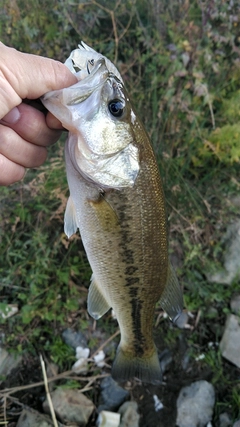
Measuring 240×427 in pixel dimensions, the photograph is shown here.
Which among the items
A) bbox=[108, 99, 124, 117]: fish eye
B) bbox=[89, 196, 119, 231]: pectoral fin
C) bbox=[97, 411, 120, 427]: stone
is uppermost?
bbox=[108, 99, 124, 117]: fish eye

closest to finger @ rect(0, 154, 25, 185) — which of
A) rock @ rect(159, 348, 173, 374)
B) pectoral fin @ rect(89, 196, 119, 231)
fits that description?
pectoral fin @ rect(89, 196, 119, 231)

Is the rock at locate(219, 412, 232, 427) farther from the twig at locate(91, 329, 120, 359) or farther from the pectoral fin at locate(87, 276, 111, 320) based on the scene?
the pectoral fin at locate(87, 276, 111, 320)

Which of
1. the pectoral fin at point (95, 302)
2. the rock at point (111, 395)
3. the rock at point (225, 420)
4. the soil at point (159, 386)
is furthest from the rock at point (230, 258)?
the pectoral fin at point (95, 302)

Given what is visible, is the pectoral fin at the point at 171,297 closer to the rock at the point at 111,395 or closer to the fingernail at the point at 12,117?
the fingernail at the point at 12,117

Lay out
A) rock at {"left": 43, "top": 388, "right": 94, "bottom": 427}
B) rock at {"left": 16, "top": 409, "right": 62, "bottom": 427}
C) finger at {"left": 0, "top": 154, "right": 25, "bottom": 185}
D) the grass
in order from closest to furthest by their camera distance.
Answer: finger at {"left": 0, "top": 154, "right": 25, "bottom": 185}
rock at {"left": 16, "top": 409, "right": 62, "bottom": 427}
rock at {"left": 43, "top": 388, "right": 94, "bottom": 427}
the grass

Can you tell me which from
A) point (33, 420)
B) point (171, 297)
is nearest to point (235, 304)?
point (171, 297)
